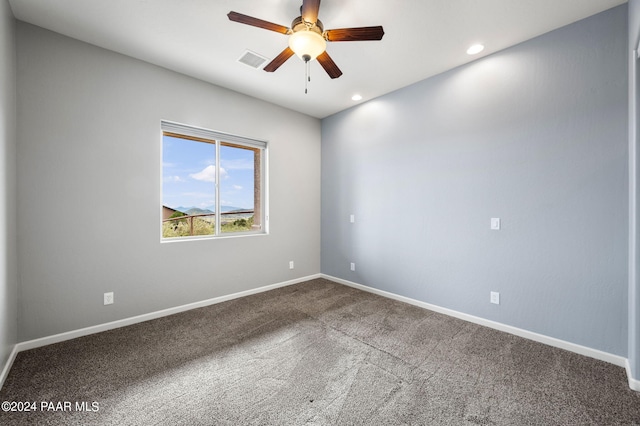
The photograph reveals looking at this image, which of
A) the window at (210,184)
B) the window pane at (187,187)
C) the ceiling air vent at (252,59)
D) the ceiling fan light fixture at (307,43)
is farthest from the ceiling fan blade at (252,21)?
the window pane at (187,187)

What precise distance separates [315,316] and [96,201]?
99.3 inches

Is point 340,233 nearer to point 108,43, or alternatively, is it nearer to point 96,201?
point 96,201

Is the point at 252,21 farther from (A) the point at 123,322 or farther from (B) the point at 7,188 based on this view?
(A) the point at 123,322

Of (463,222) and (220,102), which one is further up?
(220,102)

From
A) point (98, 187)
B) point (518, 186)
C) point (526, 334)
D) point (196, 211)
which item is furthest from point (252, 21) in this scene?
point (526, 334)

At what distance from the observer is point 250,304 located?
3385 mm

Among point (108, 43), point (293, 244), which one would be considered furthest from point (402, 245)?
point (108, 43)

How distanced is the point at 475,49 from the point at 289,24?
1.82 metres

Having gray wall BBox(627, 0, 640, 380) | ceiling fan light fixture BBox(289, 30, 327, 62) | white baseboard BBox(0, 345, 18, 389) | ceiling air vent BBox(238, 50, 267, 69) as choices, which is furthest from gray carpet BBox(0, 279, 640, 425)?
ceiling air vent BBox(238, 50, 267, 69)

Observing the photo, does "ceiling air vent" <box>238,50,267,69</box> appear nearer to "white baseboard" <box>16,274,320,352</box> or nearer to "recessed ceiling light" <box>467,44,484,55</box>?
"recessed ceiling light" <box>467,44,484,55</box>

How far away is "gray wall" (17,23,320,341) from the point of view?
231 cm

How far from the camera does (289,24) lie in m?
2.32

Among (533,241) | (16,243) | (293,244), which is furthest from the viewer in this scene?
(293,244)

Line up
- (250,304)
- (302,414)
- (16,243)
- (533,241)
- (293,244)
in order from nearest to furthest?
(302,414) → (16,243) → (533,241) → (250,304) → (293,244)
